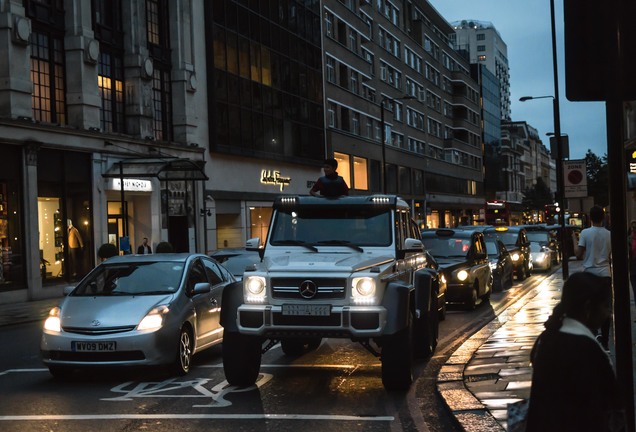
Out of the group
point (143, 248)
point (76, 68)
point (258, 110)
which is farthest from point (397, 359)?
point (258, 110)

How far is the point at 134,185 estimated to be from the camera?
33.3 meters

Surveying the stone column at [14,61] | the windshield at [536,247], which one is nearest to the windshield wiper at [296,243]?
the stone column at [14,61]

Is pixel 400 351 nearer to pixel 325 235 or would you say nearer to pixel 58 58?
pixel 325 235

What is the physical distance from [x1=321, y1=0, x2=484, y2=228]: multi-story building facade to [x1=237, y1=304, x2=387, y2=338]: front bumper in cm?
3324

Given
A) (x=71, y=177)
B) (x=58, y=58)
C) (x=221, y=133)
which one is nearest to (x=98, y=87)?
(x=58, y=58)

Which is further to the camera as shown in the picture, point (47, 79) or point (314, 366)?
point (47, 79)

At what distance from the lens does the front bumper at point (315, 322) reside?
345 inches

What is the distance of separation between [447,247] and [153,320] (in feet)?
36.2

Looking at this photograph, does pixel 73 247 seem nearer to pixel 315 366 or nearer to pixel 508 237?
pixel 508 237

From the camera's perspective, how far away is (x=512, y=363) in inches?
403

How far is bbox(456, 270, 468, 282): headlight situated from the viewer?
1844 cm

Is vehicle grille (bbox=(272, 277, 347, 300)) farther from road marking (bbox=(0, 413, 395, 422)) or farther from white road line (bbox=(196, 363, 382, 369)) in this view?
white road line (bbox=(196, 363, 382, 369))

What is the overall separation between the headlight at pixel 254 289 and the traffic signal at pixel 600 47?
5423 mm

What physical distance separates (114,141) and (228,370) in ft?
79.7
